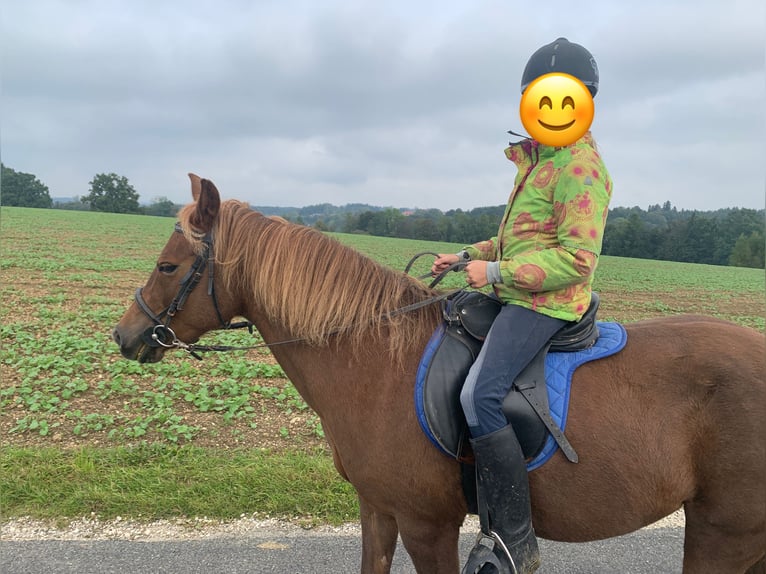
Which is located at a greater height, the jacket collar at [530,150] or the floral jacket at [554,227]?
the jacket collar at [530,150]

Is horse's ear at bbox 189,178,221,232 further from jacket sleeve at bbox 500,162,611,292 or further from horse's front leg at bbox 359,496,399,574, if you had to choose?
horse's front leg at bbox 359,496,399,574

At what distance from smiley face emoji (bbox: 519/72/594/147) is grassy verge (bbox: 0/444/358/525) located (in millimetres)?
3047

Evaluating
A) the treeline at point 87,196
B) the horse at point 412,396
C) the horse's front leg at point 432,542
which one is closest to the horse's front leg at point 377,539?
the horse at point 412,396

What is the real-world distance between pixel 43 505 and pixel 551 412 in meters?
3.83

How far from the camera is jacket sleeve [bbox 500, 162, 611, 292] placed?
2.04 meters

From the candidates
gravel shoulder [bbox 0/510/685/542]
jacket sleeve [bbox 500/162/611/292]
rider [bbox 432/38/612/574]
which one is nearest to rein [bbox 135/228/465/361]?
rider [bbox 432/38/612/574]

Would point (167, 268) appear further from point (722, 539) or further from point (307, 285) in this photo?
point (722, 539)

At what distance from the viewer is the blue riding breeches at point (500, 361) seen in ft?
6.94

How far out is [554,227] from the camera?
220cm

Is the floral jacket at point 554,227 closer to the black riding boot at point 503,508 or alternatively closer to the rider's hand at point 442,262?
the rider's hand at point 442,262

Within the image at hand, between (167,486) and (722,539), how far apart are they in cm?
373

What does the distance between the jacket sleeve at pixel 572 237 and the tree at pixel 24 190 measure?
88535 millimetres

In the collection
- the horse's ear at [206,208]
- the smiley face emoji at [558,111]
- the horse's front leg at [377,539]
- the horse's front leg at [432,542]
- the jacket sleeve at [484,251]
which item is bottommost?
the horse's front leg at [377,539]

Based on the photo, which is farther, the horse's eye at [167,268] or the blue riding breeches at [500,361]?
the horse's eye at [167,268]
